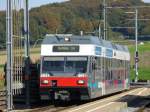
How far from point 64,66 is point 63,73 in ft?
1.25

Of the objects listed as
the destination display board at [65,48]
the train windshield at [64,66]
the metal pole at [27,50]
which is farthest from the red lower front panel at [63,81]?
the destination display board at [65,48]

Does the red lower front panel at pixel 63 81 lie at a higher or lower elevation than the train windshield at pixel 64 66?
lower

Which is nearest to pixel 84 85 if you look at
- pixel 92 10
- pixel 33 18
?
pixel 33 18

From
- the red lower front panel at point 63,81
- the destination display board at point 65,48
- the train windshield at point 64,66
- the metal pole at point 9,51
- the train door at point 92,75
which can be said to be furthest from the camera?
the destination display board at point 65,48

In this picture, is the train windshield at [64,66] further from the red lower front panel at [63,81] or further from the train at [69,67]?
the red lower front panel at [63,81]

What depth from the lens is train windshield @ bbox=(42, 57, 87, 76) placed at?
27956 millimetres

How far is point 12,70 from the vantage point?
974 inches

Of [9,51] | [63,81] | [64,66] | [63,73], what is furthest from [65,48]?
[9,51]

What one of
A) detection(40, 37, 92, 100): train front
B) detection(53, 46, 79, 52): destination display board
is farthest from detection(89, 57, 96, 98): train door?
→ detection(53, 46, 79, 52): destination display board

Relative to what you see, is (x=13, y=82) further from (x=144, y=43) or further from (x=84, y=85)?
(x=144, y=43)

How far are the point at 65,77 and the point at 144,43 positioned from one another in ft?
320

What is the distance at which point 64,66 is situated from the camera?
28.2 metres

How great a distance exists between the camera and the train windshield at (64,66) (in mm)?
27956

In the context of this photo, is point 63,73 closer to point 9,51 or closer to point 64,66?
point 64,66
